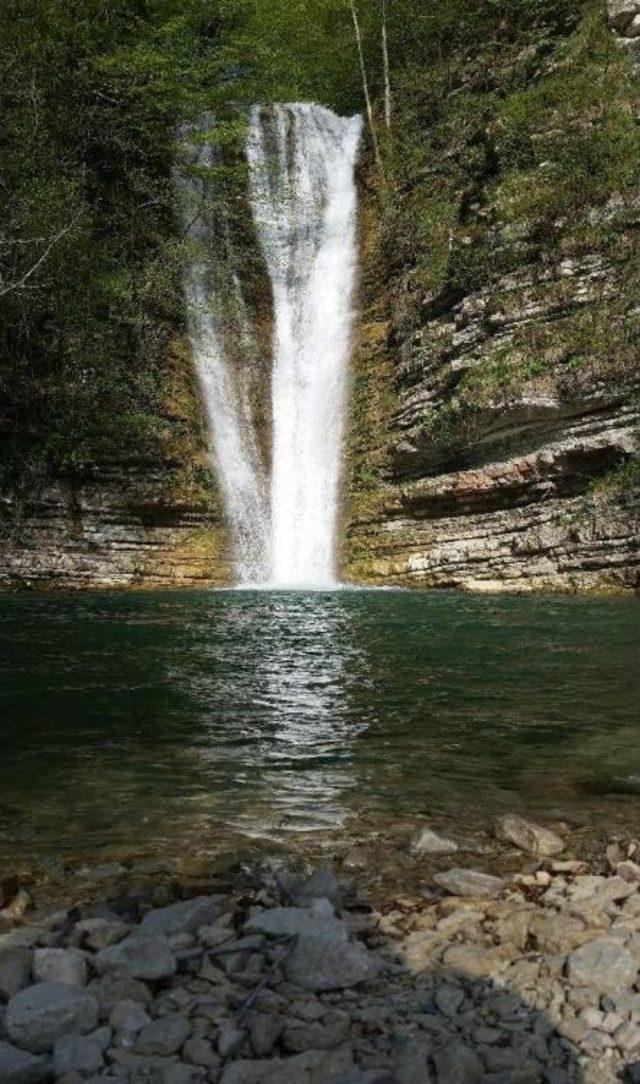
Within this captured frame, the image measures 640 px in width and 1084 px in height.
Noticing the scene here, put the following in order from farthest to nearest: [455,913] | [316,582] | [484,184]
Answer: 1. [484,184]
2. [316,582]
3. [455,913]

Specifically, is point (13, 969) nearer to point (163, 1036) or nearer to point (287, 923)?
point (163, 1036)

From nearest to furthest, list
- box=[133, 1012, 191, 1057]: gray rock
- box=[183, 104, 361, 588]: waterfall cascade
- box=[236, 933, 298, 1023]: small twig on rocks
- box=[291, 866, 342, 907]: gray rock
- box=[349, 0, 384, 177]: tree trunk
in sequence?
box=[133, 1012, 191, 1057]: gray rock < box=[236, 933, 298, 1023]: small twig on rocks < box=[291, 866, 342, 907]: gray rock < box=[183, 104, 361, 588]: waterfall cascade < box=[349, 0, 384, 177]: tree trunk

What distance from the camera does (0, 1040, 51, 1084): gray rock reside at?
173cm

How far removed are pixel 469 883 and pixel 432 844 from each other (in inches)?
15.7

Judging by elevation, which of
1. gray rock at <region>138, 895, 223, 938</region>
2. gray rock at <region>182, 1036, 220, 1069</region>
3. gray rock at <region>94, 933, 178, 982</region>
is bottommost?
gray rock at <region>182, 1036, 220, 1069</region>

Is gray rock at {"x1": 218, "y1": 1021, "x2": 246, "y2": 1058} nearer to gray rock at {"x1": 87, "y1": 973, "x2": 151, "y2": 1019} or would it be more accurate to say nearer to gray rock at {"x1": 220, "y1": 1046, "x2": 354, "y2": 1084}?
gray rock at {"x1": 220, "y1": 1046, "x2": 354, "y2": 1084}

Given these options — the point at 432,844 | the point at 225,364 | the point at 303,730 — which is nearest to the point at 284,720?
the point at 303,730

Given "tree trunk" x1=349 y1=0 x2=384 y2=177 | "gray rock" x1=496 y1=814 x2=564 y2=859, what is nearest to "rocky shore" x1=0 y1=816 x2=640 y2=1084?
"gray rock" x1=496 y1=814 x2=564 y2=859

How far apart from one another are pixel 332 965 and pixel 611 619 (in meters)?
9.78

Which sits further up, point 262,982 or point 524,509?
point 524,509

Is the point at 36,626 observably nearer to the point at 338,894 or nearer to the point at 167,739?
the point at 167,739

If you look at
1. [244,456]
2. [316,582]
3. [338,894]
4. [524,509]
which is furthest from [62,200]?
[338,894]

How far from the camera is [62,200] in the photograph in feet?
55.1

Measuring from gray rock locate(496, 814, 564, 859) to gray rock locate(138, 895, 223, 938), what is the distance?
1418 millimetres
